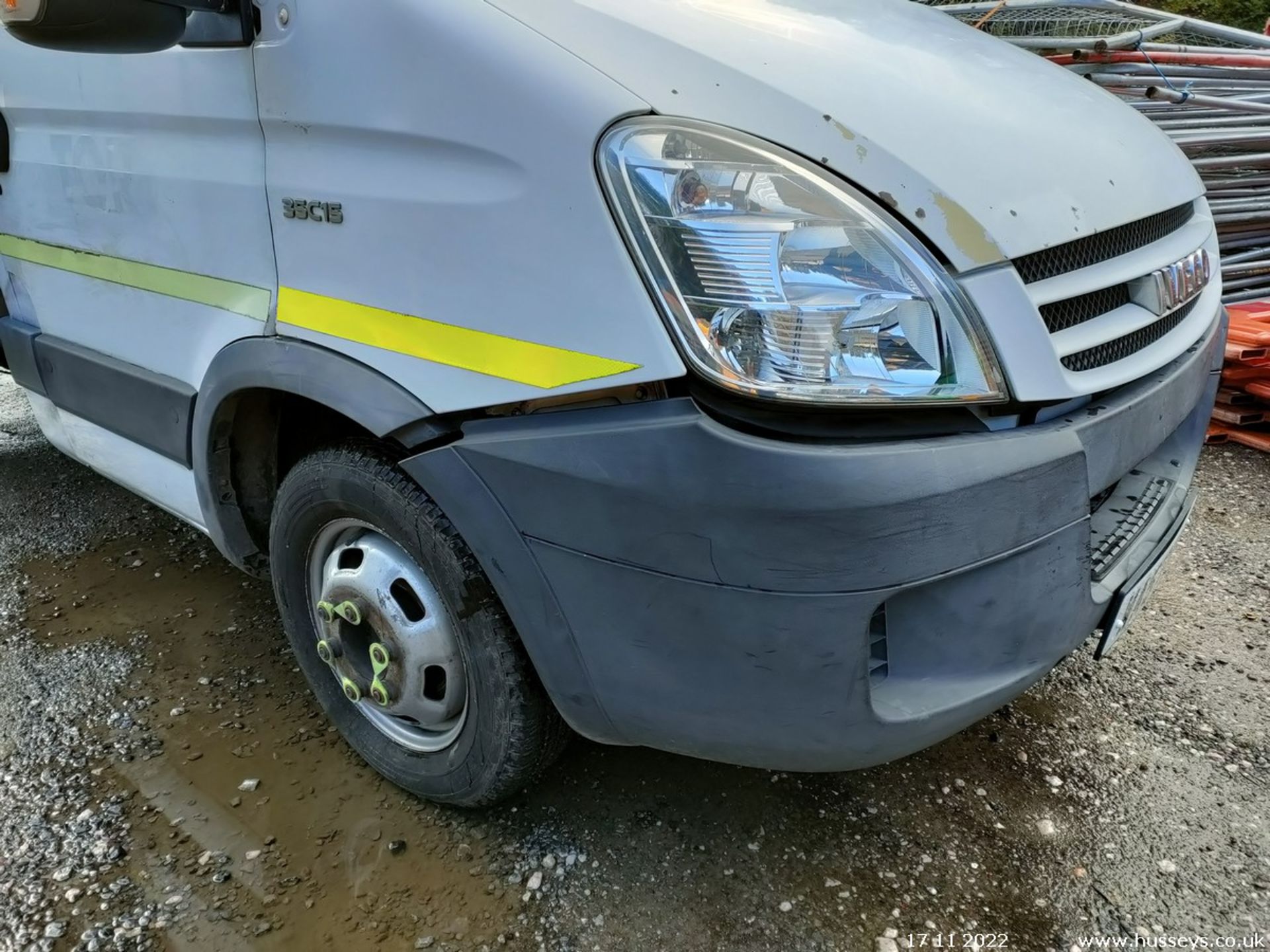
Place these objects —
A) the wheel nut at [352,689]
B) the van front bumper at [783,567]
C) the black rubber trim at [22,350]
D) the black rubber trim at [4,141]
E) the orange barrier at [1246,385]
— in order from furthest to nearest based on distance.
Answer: the orange barrier at [1246,385] → the black rubber trim at [22,350] → the black rubber trim at [4,141] → the wheel nut at [352,689] → the van front bumper at [783,567]

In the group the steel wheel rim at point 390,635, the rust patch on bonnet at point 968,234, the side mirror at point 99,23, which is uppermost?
the side mirror at point 99,23

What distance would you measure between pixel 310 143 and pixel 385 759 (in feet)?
4.42

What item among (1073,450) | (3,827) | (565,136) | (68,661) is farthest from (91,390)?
(1073,450)

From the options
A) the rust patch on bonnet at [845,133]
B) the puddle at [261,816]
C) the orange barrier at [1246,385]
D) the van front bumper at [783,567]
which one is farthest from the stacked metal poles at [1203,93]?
the puddle at [261,816]

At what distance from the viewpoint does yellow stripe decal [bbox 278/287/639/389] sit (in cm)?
145

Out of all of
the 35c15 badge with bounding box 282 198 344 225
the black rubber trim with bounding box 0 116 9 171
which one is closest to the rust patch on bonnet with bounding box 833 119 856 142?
the 35c15 badge with bounding box 282 198 344 225

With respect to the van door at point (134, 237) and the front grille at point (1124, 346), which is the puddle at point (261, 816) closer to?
the van door at point (134, 237)

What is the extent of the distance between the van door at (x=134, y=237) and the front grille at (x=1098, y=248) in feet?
4.66

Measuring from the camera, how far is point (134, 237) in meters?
2.24

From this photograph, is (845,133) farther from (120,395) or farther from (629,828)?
(120,395)

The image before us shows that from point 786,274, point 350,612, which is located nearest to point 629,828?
point 350,612

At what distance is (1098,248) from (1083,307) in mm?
137

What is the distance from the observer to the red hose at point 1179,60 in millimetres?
4461

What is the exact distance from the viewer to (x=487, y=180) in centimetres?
150
